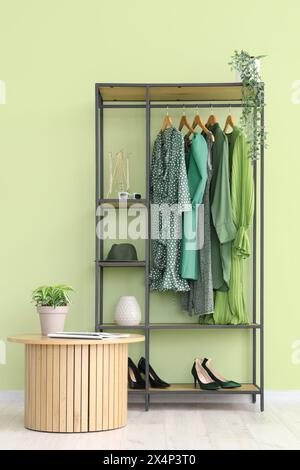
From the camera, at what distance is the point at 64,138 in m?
5.22

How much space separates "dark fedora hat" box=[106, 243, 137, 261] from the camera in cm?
494

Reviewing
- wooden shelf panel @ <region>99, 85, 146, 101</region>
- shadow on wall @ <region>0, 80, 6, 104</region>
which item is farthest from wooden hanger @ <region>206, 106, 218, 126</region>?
shadow on wall @ <region>0, 80, 6, 104</region>

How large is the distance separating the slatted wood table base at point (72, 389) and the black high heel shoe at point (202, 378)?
0.84 meters

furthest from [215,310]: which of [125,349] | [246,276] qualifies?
[125,349]

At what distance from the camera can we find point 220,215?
4.91 metres

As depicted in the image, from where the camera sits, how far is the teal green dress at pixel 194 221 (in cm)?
494

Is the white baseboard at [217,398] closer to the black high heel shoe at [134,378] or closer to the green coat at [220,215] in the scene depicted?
the black high heel shoe at [134,378]

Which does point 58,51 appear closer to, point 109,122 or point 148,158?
point 109,122

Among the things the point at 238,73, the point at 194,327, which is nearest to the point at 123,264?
the point at 194,327

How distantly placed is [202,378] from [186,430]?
0.79 meters

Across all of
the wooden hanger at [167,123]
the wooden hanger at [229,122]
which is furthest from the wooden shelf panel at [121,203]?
the wooden hanger at [229,122]

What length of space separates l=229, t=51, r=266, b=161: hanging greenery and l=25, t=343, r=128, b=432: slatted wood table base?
5.25 ft

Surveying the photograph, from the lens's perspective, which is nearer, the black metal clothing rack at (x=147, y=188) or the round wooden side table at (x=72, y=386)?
the round wooden side table at (x=72, y=386)

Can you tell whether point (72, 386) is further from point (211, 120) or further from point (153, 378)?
point (211, 120)
